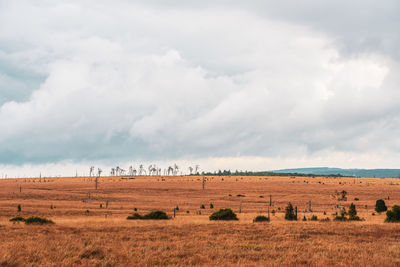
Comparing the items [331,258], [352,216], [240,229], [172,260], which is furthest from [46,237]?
[352,216]

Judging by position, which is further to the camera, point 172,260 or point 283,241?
point 283,241

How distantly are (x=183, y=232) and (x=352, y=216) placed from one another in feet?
78.8

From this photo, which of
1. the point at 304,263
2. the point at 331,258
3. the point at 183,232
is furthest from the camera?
the point at 183,232

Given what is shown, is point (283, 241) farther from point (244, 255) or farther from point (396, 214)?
point (396, 214)

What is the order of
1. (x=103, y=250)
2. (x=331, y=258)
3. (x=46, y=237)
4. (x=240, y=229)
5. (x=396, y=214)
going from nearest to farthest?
(x=331, y=258), (x=103, y=250), (x=46, y=237), (x=240, y=229), (x=396, y=214)

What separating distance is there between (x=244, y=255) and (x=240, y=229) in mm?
11439

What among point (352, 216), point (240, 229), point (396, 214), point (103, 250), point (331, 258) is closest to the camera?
point (331, 258)

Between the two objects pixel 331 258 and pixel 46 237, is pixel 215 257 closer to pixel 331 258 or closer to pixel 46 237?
pixel 331 258

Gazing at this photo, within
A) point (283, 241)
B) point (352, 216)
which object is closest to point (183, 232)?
point (283, 241)

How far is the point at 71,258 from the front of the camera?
51.9ft

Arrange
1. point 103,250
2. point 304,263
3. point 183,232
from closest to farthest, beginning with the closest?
point 304,263
point 103,250
point 183,232

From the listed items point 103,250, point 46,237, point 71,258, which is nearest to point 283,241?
point 103,250

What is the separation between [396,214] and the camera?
37688mm

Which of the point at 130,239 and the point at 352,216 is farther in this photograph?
the point at 352,216
